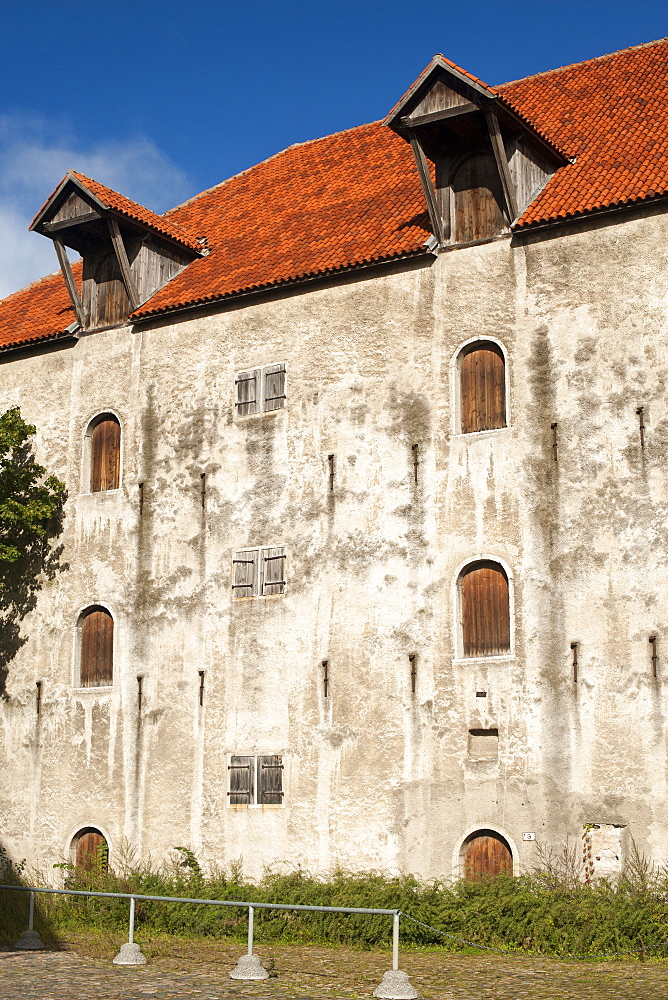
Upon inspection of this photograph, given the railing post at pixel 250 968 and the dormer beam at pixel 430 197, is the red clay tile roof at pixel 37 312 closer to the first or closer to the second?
the dormer beam at pixel 430 197

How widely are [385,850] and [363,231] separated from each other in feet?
39.3

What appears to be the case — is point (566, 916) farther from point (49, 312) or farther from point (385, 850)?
point (49, 312)

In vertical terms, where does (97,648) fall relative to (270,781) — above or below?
above

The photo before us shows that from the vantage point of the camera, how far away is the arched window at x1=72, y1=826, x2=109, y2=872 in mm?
22334

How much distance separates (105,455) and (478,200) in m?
9.37

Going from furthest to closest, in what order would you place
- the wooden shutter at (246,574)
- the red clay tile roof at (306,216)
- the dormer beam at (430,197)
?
1. the red clay tile roof at (306,216)
2. the wooden shutter at (246,574)
3. the dormer beam at (430,197)

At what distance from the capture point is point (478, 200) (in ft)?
72.0

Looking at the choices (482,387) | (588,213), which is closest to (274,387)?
(482,387)

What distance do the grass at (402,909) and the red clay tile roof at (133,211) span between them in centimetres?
1316

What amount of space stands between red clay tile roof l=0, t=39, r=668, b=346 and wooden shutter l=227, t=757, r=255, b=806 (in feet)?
30.4

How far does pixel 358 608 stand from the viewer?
2094 centimetres

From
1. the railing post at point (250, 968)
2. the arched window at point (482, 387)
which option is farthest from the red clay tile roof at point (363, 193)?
the railing post at point (250, 968)

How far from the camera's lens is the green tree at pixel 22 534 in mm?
24500

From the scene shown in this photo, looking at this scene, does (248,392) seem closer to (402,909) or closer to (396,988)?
(402,909)
